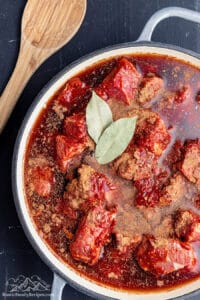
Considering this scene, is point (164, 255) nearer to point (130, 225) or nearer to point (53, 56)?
point (130, 225)

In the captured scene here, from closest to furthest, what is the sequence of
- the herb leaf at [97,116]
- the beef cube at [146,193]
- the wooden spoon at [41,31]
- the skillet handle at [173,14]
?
the herb leaf at [97,116]
the beef cube at [146,193]
the wooden spoon at [41,31]
the skillet handle at [173,14]

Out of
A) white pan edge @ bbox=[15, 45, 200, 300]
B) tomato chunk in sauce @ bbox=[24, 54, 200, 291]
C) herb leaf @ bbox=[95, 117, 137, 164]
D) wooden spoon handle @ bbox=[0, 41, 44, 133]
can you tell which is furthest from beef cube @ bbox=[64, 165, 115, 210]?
wooden spoon handle @ bbox=[0, 41, 44, 133]

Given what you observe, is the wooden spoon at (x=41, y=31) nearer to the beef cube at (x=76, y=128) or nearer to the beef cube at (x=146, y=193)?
the beef cube at (x=76, y=128)

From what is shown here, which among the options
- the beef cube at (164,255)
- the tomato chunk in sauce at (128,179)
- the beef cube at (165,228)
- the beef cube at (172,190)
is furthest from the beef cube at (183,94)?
the beef cube at (164,255)

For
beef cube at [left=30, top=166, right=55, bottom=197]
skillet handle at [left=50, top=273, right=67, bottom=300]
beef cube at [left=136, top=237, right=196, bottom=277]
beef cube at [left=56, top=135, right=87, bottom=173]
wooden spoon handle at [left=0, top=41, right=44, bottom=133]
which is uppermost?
wooden spoon handle at [left=0, top=41, right=44, bottom=133]

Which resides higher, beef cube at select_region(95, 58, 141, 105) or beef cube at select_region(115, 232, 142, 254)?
beef cube at select_region(95, 58, 141, 105)

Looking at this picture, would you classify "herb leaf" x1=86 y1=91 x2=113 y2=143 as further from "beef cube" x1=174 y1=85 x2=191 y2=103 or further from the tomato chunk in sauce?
"beef cube" x1=174 y1=85 x2=191 y2=103
